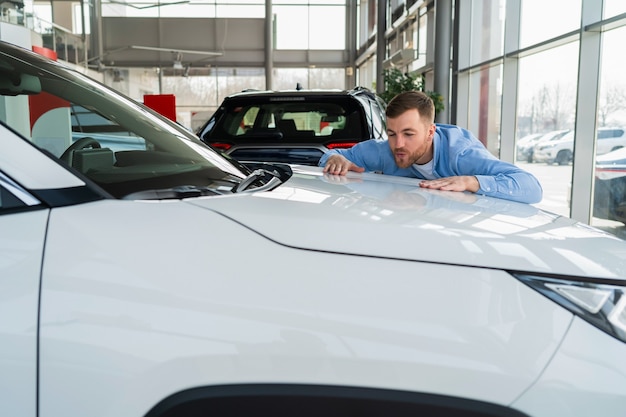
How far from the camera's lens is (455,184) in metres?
1.91

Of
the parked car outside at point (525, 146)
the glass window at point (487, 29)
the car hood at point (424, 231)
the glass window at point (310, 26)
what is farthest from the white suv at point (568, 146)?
the glass window at point (310, 26)

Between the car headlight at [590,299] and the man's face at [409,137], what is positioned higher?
the man's face at [409,137]

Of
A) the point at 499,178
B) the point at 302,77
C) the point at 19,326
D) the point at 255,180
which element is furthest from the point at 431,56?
the point at 19,326

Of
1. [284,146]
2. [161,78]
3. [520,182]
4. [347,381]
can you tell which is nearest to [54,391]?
[347,381]

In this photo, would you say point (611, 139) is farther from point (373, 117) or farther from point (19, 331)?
point (19, 331)

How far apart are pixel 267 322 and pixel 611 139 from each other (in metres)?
6.47

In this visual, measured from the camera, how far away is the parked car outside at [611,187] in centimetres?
632

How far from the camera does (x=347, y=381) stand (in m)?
1.01

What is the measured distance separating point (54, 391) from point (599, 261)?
3.44 feet

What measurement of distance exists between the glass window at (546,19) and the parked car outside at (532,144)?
1.24 meters

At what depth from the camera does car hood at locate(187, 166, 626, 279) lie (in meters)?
1.09

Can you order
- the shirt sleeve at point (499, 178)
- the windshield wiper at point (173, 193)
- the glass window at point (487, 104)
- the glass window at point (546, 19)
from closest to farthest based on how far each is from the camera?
the windshield wiper at point (173, 193) → the shirt sleeve at point (499, 178) → the glass window at point (546, 19) → the glass window at point (487, 104)

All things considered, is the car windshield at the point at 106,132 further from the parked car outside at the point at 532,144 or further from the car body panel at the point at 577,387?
the parked car outside at the point at 532,144

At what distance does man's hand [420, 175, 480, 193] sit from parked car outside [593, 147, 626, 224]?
505 cm
